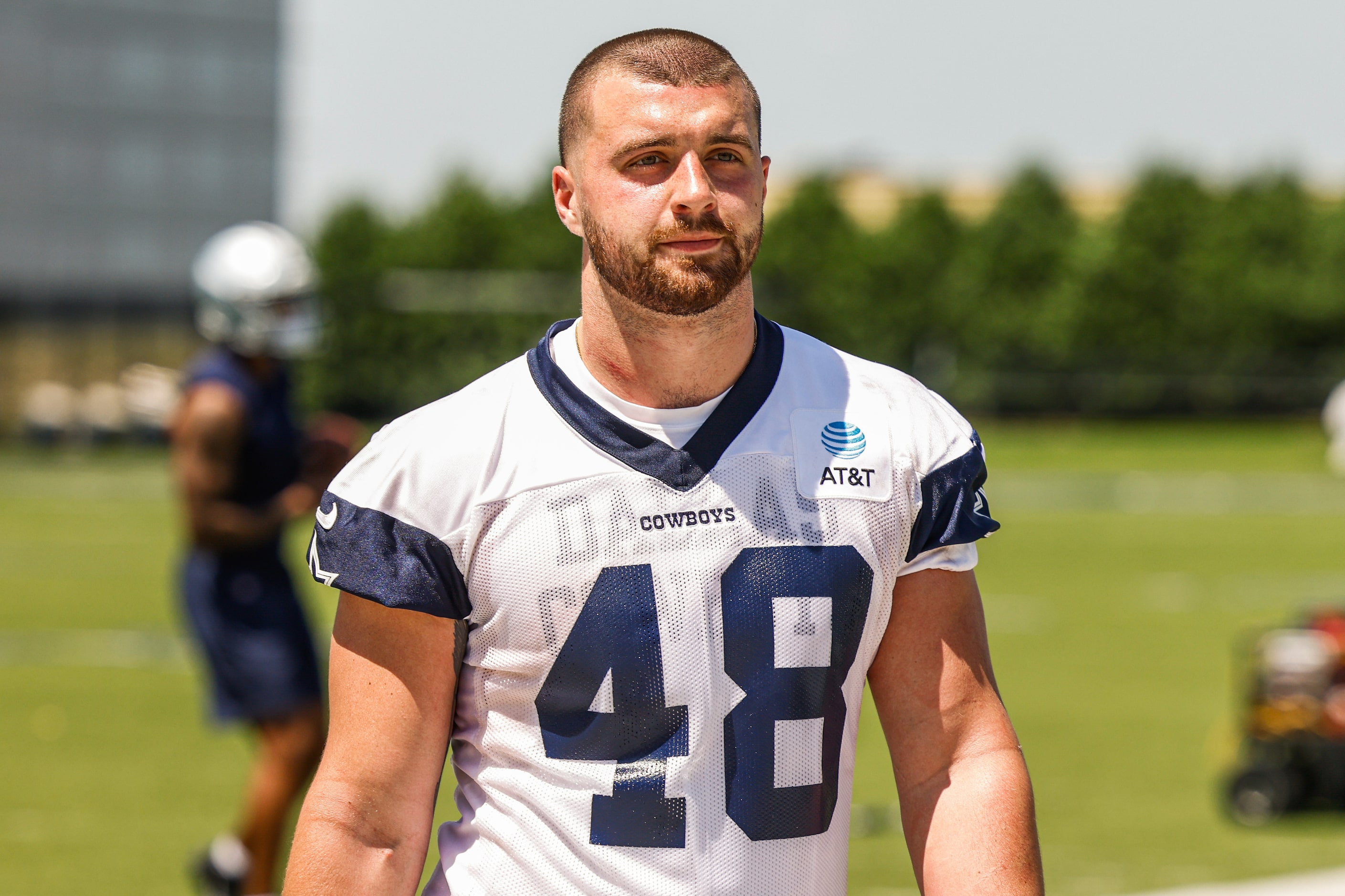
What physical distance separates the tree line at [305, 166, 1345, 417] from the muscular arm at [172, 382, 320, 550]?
170 ft

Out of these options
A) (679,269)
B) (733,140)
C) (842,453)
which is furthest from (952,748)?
(733,140)

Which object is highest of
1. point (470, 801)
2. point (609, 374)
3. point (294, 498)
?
point (609, 374)

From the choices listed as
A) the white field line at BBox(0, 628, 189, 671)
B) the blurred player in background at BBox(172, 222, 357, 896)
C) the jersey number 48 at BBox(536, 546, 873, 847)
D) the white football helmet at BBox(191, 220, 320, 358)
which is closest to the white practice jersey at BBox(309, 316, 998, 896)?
the jersey number 48 at BBox(536, 546, 873, 847)

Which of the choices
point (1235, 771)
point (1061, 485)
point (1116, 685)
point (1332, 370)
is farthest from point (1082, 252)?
point (1235, 771)

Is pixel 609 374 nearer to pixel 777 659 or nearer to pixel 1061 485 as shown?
pixel 777 659

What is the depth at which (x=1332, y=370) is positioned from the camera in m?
57.4

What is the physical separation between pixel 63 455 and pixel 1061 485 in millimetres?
26648

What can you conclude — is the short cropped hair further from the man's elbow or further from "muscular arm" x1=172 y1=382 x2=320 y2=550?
"muscular arm" x1=172 y1=382 x2=320 y2=550

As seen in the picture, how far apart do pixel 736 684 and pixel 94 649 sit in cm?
1251

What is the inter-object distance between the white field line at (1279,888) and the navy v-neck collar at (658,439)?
470 centimetres

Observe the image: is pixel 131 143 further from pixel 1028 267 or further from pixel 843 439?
pixel 843 439

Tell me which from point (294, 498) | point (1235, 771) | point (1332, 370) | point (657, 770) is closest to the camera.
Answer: point (657, 770)

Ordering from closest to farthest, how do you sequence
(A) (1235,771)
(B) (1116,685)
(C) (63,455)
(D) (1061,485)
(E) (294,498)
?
(E) (294,498) → (A) (1235,771) → (B) (1116,685) → (D) (1061,485) → (C) (63,455)

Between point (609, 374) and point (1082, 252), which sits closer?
point (609, 374)
